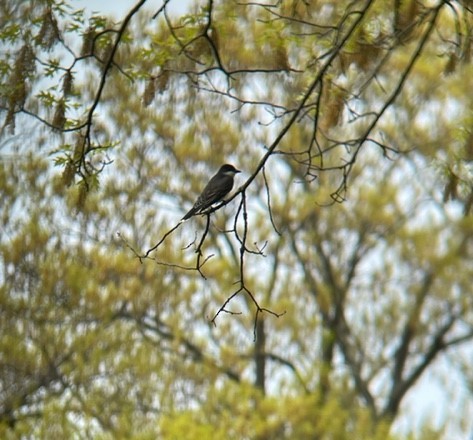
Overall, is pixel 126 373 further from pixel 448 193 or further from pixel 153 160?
pixel 448 193

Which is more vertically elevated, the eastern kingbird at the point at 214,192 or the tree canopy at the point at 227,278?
the tree canopy at the point at 227,278

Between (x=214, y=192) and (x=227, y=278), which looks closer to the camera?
(x=214, y=192)

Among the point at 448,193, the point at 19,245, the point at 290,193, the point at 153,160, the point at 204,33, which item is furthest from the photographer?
the point at 290,193

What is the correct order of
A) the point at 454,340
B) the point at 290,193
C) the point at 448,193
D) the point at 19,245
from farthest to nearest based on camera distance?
the point at 454,340 → the point at 290,193 → the point at 19,245 → the point at 448,193

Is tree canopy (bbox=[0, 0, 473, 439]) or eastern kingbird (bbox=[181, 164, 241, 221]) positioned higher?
tree canopy (bbox=[0, 0, 473, 439])

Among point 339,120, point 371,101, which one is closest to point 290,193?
point 371,101

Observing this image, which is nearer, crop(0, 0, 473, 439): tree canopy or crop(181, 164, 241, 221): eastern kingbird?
crop(181, 164, 241, 221): eastern kingbird

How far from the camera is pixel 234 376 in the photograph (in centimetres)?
1891

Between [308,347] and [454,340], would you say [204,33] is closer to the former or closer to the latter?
[308,347]

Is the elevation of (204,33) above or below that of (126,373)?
below

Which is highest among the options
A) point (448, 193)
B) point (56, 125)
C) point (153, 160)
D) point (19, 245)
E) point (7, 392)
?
point (153, 160)

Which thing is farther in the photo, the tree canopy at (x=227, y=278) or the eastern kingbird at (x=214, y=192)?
the tree canopy at (x=227, y=278)

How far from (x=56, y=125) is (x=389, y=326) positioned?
15111mm

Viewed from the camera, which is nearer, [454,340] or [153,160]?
[153,160]
